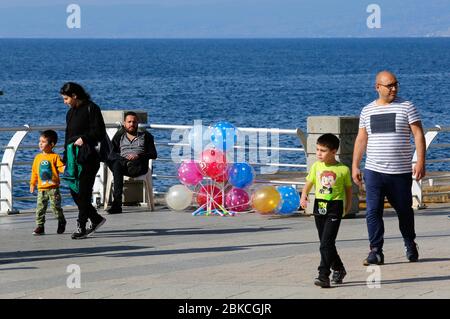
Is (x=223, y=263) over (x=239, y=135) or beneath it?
beneath

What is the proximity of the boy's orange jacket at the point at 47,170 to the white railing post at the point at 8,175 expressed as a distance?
2.56 meters

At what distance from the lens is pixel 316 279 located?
10469 mm

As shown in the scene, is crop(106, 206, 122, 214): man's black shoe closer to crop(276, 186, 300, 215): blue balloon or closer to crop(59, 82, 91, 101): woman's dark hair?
crop(276, 186, 300, 215): blue balloon

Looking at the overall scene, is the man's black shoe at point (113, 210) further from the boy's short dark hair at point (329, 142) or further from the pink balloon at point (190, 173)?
the boy's short dark hair at point (329, 142)

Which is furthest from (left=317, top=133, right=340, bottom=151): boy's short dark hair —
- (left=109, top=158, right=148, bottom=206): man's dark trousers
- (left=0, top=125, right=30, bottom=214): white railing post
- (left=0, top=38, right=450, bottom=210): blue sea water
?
(left=0, top=38, right=450, bottom=210): blue sea water

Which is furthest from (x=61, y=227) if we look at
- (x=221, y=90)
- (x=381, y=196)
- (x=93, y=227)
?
(x=221, y=90)

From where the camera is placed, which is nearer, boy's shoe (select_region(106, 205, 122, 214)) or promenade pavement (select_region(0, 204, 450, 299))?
promenade pavement (select_region(0, 204, 450, 299))

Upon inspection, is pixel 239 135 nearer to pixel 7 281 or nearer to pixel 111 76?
pixel 7 281

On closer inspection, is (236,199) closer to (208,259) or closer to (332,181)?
(208,259)

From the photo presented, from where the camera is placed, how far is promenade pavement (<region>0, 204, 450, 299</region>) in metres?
10.3

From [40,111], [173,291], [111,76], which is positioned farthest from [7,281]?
[111,76]

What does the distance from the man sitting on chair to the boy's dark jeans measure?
5.38 metres
